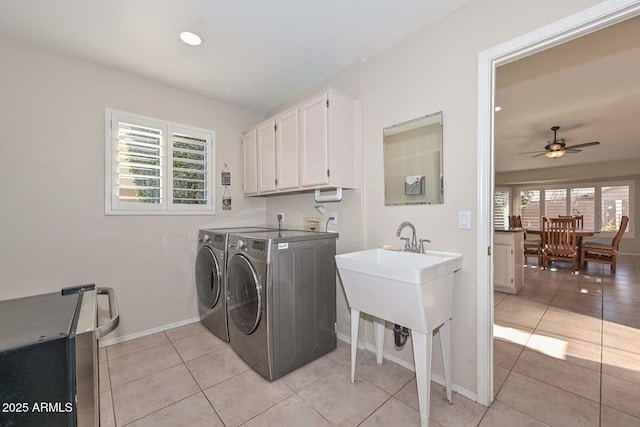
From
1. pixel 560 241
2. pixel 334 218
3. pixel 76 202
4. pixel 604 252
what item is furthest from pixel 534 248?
pixel 76 202

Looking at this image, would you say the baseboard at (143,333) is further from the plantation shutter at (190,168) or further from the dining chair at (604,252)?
the dining chair at (604,252)

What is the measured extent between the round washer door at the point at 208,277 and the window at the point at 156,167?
559 mm

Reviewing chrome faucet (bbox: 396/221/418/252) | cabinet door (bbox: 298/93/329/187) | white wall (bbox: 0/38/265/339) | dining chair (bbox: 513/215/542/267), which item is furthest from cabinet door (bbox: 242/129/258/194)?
dining chair (bbox: 513/215/542/267)

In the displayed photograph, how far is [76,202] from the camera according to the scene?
2273 millimetres

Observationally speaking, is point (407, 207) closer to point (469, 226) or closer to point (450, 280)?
point (469, 226)

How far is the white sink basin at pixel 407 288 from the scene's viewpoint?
142cm

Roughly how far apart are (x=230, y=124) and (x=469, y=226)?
2827 mm

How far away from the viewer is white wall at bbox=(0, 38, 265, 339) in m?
2.04

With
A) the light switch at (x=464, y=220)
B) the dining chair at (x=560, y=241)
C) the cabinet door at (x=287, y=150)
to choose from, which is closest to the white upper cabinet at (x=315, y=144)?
the cabinet door at (x=287, y=150)

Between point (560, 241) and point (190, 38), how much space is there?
6772mm

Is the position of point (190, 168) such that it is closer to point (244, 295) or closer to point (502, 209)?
point (244, 295)

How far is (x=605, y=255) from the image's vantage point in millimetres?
4980

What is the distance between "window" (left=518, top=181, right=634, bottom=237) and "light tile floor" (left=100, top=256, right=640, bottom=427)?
635 cm

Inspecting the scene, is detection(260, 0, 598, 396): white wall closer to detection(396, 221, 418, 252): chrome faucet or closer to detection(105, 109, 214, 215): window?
detection(396, 221, 418, 252): chrome faucet
